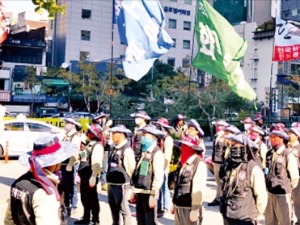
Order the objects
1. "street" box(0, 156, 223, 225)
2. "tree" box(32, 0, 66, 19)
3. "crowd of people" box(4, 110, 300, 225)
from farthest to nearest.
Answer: "street" box(0, 156, 223, 225) → "tree" box(32, 0, 66, 19) → "crowd of people" box(4, 110, 300, 225)

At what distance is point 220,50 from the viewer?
37.8 ft

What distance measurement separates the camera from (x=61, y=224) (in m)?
3.90

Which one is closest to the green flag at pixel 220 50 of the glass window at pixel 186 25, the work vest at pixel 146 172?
the work vest at pixel 146 172

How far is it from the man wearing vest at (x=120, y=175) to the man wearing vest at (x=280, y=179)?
2085 mm

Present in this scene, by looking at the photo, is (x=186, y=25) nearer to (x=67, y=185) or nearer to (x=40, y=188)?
(x=67, y=185)

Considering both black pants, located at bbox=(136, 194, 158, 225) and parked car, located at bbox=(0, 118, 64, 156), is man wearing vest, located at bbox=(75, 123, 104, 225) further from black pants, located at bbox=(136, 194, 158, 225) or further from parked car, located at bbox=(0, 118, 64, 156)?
parked car, located at bbox=(0, 118, 64, 156)

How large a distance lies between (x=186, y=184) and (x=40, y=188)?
2786mm

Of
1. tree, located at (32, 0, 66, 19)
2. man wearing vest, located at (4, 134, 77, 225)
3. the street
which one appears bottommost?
the street

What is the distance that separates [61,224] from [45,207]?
45 centimetres

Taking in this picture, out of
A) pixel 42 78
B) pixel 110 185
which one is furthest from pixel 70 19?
pixel 110 185

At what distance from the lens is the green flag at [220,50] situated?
11.4 m

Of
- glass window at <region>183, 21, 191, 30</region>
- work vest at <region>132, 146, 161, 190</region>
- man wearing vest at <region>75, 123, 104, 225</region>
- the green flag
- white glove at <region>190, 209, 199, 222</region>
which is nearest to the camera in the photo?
white glove at <region>190, 209, 199, 222</region>

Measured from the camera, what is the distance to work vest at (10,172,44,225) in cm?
353

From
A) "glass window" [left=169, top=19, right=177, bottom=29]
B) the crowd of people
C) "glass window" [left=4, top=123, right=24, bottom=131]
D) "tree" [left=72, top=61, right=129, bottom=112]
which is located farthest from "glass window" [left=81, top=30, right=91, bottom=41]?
the crowd of people
